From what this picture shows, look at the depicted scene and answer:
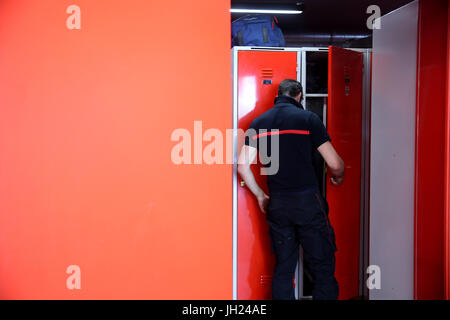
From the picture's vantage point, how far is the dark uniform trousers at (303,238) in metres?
2.13

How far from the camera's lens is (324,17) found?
6.25 m

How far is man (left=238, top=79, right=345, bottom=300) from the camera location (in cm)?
213

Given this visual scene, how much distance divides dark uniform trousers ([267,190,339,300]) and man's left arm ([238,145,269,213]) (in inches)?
5.1

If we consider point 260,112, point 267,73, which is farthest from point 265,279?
point 267,73

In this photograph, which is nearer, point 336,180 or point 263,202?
point 263,202

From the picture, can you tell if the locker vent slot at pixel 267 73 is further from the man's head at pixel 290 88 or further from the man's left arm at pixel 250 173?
the man's left arm at pixel 250 173

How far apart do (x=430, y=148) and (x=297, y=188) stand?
29.6 inches

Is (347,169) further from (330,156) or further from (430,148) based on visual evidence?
(430,148)

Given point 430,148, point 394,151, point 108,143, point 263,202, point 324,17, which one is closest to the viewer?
point 108,143

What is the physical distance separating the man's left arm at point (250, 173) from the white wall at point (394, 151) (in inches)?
27.0

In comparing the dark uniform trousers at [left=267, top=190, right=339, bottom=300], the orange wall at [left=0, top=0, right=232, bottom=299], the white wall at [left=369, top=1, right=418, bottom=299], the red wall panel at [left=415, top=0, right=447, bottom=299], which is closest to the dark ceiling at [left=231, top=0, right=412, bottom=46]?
the white wall at [left=369, top=1, right=418, bottom=299]

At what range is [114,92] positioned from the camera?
1382 mm
